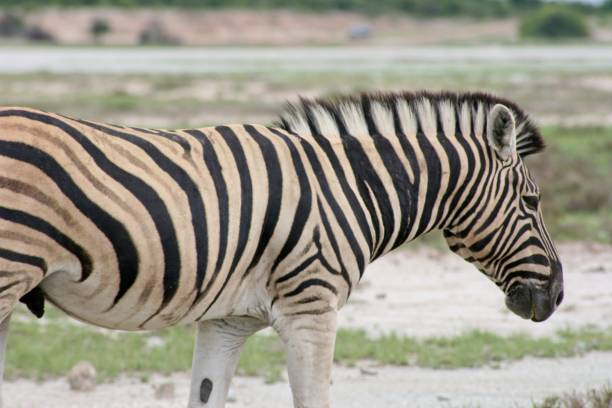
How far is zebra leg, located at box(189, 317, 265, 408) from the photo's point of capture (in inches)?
190

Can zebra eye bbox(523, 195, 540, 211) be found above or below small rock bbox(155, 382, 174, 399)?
above

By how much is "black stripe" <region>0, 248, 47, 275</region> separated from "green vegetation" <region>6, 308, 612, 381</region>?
3.37m

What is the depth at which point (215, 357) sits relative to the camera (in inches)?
191

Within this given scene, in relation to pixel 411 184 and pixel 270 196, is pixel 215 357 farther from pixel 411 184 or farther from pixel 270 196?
pixel 411 184

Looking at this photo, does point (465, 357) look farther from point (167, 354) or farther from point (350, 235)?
point (350, 235)

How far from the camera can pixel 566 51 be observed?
46.5 meters

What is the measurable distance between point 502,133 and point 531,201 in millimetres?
365

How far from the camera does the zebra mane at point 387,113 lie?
4.93m

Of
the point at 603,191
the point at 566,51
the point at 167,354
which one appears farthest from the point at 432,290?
the point at 566,51

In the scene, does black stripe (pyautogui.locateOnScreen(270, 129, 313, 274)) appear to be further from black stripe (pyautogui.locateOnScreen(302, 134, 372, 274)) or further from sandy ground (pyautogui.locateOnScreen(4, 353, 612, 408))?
sandy ground (pyautogui.locateOnScreen(4, 353, 612, 408))

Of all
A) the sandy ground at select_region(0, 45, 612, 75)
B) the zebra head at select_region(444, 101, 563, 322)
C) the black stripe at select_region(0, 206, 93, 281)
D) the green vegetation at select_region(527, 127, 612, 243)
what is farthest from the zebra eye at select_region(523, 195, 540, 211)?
the sandy ground at select_region(0, 45, 612, 75)

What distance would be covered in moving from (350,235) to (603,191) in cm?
937

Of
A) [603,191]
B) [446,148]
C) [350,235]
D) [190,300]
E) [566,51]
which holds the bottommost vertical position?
[190,300]

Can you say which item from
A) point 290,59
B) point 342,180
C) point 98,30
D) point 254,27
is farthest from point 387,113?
point 254,27
